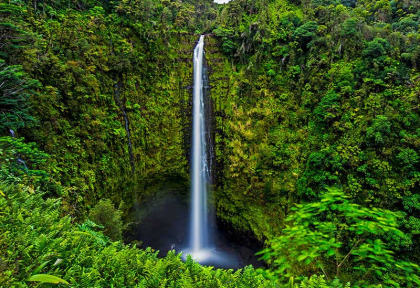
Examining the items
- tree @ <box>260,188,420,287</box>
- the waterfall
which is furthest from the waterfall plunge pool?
tree @ <box>260,188,420,287</box>

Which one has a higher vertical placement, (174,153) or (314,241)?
(314,241)

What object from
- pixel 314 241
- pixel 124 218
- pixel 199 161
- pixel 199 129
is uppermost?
pixel 314 241

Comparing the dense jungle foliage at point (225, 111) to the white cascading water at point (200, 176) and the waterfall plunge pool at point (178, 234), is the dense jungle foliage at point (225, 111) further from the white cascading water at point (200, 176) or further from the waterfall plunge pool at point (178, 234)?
the waterfall plunge pool at point (178, 234)

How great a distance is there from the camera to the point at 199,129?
1623cm

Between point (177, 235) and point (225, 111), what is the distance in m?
10.4

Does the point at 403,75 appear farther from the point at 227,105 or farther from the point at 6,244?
the point at 6,244

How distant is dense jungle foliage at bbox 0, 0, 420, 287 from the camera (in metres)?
7.29

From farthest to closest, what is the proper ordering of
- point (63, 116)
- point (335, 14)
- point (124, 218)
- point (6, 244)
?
1. point (335, 14)
2. point (124, 218)
3. point (63, 116)
4. point (6, 244)

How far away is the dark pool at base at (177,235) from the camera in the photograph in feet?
44.1

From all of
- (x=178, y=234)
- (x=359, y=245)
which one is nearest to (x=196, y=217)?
(x=178, y=234)

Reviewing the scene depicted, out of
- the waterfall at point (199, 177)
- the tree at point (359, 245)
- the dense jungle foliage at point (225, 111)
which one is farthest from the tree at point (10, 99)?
the waterfall at point (199, 177)

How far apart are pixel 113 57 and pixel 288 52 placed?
1286cm

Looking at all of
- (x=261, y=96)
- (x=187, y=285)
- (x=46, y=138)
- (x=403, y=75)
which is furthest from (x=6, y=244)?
(x=403, y=75)

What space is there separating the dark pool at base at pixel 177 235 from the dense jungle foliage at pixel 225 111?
107cm
